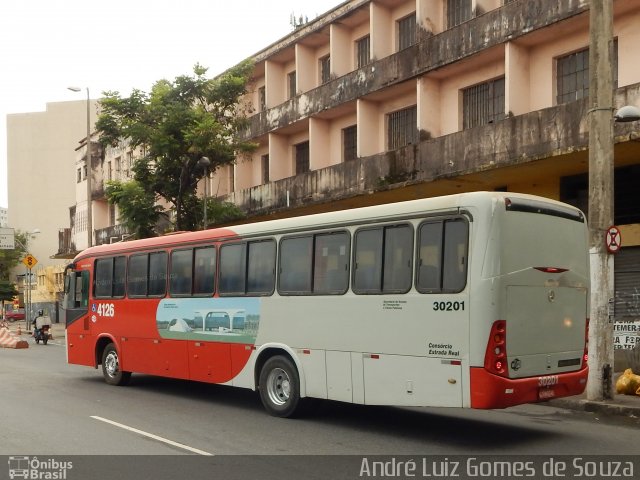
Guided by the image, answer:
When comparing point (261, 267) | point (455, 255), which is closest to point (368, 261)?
point (455, 255)

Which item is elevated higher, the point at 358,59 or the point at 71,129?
the point at 71,129

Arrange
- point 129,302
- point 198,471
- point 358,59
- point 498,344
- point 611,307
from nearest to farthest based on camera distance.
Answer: point 198,471 → point 498,344 → point 611,307 → point 129,302 → point 358,59

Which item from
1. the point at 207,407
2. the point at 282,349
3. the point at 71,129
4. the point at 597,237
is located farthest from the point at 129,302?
the point at 71,129

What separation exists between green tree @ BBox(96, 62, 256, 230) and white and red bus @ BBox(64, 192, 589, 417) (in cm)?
1261

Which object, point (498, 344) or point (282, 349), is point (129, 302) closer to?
point (282, 349)

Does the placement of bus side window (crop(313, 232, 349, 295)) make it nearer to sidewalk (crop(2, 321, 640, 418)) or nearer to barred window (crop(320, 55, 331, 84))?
sidewalk (crop(2, 321, 640, 418))

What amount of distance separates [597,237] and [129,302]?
28.2 feet

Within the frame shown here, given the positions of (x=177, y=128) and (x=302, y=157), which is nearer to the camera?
(x=177, y=128)

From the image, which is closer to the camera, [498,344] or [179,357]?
[498,344]

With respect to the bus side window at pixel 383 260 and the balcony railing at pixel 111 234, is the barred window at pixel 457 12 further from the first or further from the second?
the balcony railing at pixel 111 234

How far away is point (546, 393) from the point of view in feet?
28.6

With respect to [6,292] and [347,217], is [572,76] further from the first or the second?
[6,292]

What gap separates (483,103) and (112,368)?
1195cm

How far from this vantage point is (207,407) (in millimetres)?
11820
